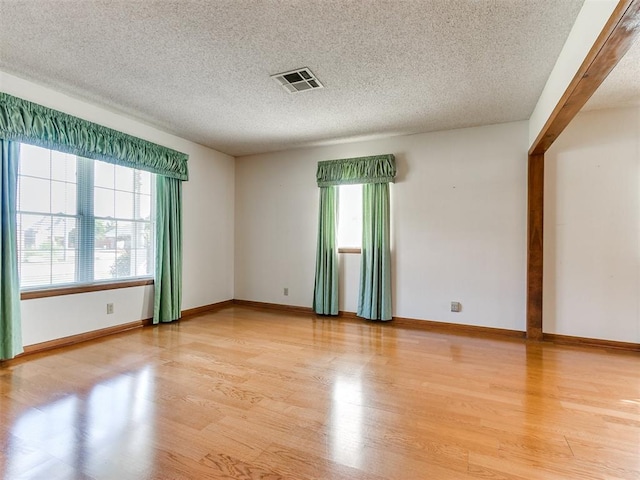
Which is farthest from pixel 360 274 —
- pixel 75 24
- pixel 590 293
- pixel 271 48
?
pixel 75 24

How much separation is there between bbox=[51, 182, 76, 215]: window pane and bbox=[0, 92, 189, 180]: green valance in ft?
1.21

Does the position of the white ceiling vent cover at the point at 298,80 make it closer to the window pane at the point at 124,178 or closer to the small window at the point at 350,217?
the small window at the point at 350,217

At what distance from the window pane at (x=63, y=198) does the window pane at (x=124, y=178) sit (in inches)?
20.4

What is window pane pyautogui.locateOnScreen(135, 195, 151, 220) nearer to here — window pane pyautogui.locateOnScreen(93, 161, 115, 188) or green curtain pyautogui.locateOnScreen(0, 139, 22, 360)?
window pane pyautogui.locateOnScreen(93, 161, 115, 188)

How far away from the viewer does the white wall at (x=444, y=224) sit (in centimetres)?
375

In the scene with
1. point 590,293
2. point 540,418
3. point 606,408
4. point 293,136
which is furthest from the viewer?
point 293,136

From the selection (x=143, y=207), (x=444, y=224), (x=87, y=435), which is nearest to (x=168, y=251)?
(x=143, y=207)

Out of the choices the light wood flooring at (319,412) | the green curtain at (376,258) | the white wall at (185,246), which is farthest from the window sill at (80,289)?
the green curtain at (376,258)

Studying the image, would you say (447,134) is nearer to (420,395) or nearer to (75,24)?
(420,395)

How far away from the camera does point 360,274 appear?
444 cm

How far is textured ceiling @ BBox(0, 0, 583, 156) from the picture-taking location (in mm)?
1976

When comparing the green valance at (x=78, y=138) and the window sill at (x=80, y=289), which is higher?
the green valance at (x=78, y=138)

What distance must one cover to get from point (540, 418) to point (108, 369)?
10.6 ft

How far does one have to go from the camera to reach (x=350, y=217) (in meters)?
4.68
